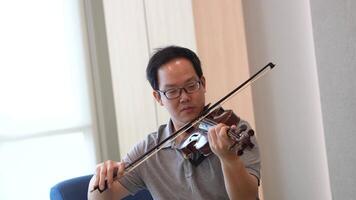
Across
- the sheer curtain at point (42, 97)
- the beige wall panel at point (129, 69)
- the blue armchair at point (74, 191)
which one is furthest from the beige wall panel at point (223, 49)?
the blue armchair at point (74, 191)

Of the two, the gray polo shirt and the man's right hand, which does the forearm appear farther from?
the man's right hand

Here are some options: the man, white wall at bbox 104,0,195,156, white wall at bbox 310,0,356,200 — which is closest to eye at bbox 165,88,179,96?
the man

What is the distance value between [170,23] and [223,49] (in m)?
A: 0.30

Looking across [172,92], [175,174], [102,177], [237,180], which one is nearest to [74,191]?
[102,177]

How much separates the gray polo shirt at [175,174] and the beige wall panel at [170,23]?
2.91 ft

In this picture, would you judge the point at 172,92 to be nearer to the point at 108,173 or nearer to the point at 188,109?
the point at 188,109

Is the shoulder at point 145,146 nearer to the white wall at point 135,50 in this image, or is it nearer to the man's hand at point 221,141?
the man's hand at point 221,141

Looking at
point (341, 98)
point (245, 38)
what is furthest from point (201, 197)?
point (245, 38)

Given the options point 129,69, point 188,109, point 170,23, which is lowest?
point 188,109

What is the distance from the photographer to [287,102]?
7.36 ft

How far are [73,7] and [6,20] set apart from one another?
0.35 meters

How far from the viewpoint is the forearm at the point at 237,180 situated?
119 centimetres

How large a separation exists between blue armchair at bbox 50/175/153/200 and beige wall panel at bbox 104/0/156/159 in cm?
78

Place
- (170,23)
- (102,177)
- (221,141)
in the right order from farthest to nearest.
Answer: (170,23) < (102,177) < (221,141)
